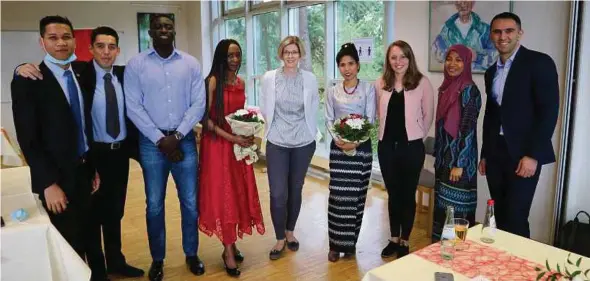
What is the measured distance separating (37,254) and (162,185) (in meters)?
0.98

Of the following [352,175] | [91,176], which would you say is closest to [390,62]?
[352,175]

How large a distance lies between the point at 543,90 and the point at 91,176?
102 inches

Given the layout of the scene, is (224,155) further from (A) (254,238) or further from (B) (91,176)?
(A) (254,238)

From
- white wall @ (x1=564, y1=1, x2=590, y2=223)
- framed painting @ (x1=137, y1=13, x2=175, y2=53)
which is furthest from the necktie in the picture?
framed painting @ (x1=137, y1=13, x2=175, y2=53)

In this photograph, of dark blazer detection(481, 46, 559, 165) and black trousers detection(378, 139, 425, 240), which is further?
black trousers detection(378, 139, 425, 240)

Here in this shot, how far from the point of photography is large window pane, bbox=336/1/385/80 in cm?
505

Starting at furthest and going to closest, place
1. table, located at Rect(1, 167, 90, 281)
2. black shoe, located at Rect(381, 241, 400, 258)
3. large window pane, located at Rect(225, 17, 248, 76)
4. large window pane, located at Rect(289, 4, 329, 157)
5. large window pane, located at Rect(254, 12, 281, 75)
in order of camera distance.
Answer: large window pane, located at Rect(225, 17, 248, 76) < large window pane, located at Rect(254, 12, 281, 75) < large window pane, located at Rect(289, 4, 329, 157) < black shoe, located at Rect(381, 241, 400, 258) < table, located at Rect(1, 167, 90, 281)

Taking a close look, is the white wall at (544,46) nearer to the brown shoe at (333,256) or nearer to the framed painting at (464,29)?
the framed painting at (464,29)

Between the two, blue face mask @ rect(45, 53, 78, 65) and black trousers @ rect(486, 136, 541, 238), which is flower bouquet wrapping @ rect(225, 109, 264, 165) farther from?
black trousers @ rect(486, 136, 541, 238)

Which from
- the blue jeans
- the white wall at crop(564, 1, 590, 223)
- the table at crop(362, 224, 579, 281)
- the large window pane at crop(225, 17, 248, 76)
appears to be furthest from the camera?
the large window pane at crop(225, 17, 248, 76)

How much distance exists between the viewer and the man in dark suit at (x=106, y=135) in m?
2.66

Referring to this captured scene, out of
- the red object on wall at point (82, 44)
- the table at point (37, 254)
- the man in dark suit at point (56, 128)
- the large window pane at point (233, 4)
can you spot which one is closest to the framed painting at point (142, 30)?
the red object on wall at point (82, 44)

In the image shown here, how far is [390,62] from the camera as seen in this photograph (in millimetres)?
3008

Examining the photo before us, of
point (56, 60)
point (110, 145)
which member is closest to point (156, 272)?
point (110, 145)
